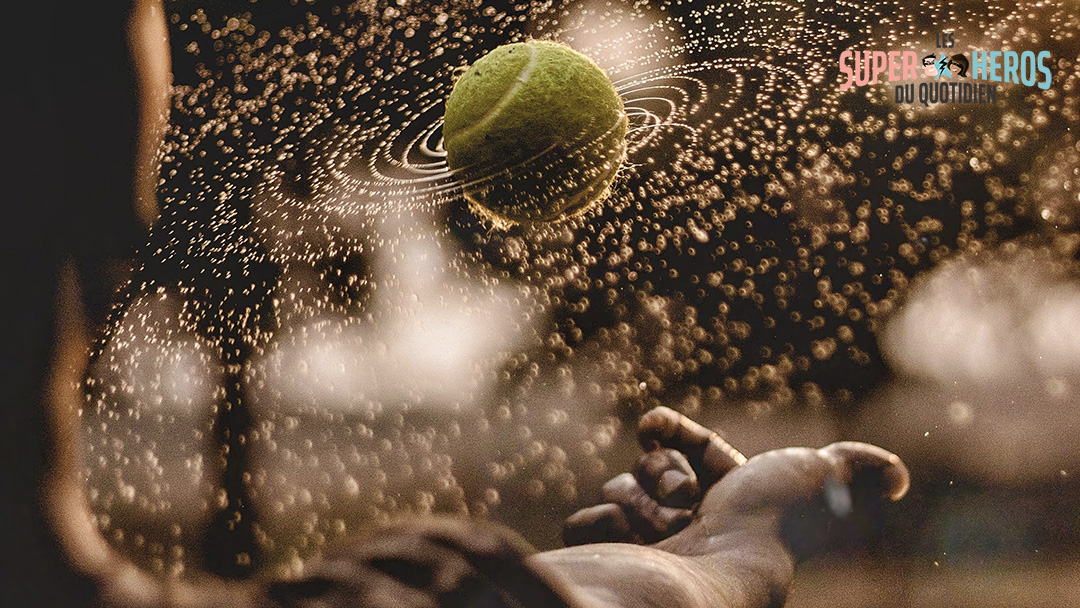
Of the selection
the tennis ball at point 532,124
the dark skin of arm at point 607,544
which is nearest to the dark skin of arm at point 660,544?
the dark skin of arm at point 607,544

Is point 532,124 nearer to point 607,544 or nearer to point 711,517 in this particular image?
point 607,544

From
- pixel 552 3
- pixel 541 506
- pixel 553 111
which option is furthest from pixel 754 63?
pixel 541 506

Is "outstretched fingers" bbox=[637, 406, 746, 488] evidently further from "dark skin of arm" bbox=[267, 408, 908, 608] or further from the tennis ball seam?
the tennis ball seam

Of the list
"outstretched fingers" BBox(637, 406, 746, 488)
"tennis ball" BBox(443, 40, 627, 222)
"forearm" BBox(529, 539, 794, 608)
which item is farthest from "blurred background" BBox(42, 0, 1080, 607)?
"forearm" BBox(529, 539, 794, 608)

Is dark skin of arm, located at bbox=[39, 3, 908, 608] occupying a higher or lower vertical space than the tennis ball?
lower

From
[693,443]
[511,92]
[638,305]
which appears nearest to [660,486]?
[693,443]

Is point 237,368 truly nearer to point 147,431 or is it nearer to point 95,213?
point 147,431

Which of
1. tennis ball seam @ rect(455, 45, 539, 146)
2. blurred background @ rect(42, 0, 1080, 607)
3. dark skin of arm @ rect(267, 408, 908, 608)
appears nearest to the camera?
dark skin of arm @ rect(267, 408, 908, 608)
